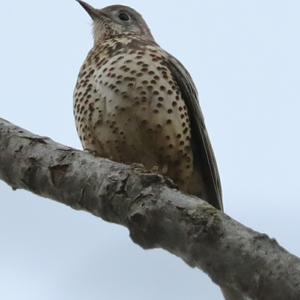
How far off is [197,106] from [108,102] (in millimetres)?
843

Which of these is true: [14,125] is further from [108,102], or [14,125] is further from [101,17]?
[101,17]

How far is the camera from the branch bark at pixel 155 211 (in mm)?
2963

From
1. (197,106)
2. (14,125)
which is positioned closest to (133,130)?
(197,106)

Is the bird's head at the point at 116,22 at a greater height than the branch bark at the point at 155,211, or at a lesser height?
greater

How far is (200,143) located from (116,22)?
1851 mm

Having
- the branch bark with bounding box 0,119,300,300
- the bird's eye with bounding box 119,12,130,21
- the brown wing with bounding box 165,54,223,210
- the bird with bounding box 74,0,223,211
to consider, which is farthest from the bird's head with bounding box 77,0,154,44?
the branch bark with bounding box 0,119,300,300

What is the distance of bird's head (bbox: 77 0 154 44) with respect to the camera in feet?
24.1

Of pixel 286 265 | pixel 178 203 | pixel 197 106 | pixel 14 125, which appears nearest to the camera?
pixel 286 265

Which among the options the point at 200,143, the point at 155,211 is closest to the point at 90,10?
the point at 200,143

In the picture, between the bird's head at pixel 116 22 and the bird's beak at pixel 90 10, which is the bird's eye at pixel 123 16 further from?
the bird's beak at pixel 90 10

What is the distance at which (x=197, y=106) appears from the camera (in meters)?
6.41

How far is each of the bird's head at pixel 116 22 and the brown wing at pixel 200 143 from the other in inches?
37.7

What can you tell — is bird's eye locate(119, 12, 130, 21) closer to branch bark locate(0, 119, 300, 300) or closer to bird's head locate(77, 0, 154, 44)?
bird's head locate(77, 0, 154, 44)

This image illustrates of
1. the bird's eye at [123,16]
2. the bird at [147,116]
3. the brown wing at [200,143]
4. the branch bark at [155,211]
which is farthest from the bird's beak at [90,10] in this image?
the branch bark at [155,211]
